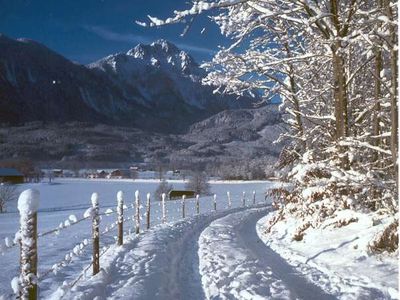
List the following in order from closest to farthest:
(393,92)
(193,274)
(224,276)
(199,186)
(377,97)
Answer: (393,92), (224,276), (193,274), (377,97), (199,186)

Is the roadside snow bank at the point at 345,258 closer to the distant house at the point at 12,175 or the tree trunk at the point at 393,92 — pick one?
the tree trunk at the point at 393,92

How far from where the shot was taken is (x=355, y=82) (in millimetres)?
13109

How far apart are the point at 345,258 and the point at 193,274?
8.81ft

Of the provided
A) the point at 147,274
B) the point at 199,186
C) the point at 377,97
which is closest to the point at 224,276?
the point at 147,274

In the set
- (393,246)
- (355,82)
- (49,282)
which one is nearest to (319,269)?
(393,246)

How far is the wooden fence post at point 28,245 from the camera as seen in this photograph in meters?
4.66

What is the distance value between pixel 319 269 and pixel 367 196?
275 centimetres

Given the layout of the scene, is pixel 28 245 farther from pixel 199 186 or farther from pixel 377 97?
pixel 199 186

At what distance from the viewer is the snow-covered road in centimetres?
607

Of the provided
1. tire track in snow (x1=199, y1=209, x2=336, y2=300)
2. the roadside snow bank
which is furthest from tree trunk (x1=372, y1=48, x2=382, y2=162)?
tire track in snow (x1=199, y1=209, x2=336, y2=300)

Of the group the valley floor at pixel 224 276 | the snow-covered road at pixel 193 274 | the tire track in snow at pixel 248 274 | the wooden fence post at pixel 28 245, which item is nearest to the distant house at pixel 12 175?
the snow-covered road at pixel 193 274

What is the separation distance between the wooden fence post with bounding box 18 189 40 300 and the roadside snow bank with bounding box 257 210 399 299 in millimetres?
3845

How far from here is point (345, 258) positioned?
7.84m

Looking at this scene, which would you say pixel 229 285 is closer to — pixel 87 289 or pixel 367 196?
pixel 87 289
